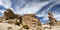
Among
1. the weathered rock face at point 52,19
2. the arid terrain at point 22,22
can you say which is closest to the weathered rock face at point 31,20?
the arid terrain at point 22,22

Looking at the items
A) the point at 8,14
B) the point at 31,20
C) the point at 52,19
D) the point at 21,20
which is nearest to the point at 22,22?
the point at 21,20

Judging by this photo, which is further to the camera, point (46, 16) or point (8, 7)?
point (46, 16)

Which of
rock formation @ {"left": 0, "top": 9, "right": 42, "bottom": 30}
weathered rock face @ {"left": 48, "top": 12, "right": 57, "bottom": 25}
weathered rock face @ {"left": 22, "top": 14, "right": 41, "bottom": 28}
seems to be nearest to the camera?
rock formation @ {"left": 0, "top": 9, "right": 42, "bottom": 30}

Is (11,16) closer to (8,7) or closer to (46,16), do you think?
(8,7)

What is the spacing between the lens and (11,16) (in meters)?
16.4

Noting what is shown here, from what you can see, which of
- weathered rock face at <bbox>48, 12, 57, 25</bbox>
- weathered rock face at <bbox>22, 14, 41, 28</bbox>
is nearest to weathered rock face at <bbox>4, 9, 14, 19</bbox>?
weathered rock face at <bbox>22, 14, 41, 28</bbox>

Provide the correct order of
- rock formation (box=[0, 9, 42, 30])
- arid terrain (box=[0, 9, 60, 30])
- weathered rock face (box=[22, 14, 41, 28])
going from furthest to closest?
weathered rock face (box=[22, 14, 41, 28]) < rock formation (box=[0, 9, 42, 30]) < arid terrain (box=[0, 9, 60, 30])

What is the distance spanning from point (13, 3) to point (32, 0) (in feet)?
7.73

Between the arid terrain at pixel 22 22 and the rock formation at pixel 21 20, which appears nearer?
the arid terrain at pixel 22 22

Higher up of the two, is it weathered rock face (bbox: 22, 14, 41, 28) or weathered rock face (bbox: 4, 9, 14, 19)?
weathered rock face (bbox: 4, 9, 14, 19)

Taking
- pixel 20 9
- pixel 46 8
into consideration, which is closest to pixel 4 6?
pixel 20 9

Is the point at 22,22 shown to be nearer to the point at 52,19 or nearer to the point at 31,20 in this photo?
the point at 31,20

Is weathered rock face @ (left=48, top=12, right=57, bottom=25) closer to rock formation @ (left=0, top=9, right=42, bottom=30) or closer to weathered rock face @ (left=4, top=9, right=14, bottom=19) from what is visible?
rock formation @ (left=0, top=9, right=42, bottom=30)

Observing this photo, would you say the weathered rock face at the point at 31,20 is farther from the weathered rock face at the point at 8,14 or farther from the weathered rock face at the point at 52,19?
the weathered rock face at the point at 52,19
